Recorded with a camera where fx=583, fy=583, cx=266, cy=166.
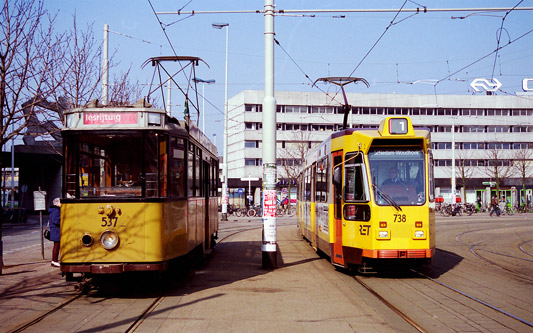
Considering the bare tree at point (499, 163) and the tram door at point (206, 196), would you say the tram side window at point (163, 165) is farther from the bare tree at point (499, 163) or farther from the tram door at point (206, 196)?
the bare tree at point (499, 163)

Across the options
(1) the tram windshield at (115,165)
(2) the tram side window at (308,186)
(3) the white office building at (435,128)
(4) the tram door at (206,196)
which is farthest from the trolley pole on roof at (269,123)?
(3) the white office building at (435,128)

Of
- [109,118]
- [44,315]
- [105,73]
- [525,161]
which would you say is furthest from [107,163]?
[525,161]

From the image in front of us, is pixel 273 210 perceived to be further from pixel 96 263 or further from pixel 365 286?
pixel 96 263

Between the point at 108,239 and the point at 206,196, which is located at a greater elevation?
the point at 206,196

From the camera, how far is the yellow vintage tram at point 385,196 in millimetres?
11695

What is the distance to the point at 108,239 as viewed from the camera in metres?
9.48

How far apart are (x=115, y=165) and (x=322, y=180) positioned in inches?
252

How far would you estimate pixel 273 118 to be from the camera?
46.9 ft

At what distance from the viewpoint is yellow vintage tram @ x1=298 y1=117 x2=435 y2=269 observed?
11695 millimetres

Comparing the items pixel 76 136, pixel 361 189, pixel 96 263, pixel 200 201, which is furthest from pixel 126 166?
pixel 361 189

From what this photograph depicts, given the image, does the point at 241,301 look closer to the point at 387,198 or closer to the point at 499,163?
the point at 387,198

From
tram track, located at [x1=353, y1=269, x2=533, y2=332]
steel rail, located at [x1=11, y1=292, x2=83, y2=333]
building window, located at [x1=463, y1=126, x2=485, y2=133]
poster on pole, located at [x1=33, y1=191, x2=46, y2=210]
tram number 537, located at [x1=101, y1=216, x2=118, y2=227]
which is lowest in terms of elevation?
tram track, located at [x1=353, y1=269, x2=533, y2=332]

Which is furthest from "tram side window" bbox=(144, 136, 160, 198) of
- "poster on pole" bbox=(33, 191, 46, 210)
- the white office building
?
the white office building

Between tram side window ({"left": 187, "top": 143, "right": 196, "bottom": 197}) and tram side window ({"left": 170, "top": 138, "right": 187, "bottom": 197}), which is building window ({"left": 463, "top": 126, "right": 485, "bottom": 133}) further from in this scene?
tram side window ({"left": 170, "top": 138, "right": 187, "bottom": 197})
